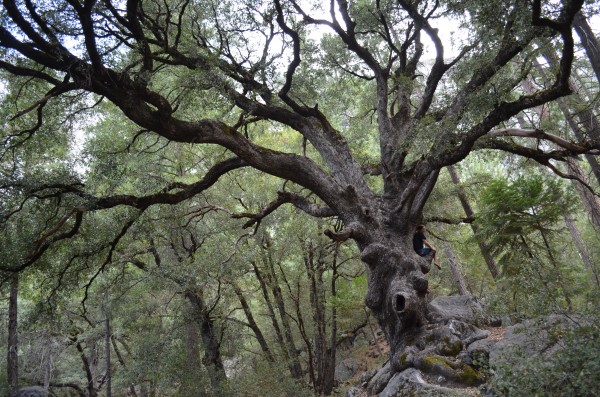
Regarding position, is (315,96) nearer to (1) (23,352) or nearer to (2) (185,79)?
(2) (185,79)

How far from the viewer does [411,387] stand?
5430 millimetres

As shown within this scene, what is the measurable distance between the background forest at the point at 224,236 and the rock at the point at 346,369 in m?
0.81

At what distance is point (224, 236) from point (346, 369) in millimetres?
9593

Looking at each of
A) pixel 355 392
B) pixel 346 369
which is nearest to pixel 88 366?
pixel 346 369

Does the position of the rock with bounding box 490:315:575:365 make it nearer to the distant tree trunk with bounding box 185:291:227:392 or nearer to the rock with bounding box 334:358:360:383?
the distant tree trunk with bounding box 185:291:227:392

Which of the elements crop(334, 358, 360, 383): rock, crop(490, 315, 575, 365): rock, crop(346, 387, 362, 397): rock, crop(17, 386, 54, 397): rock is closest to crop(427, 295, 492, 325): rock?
crop(490, 315, 575, 365): rock

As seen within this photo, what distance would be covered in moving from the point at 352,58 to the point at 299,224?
5128mm

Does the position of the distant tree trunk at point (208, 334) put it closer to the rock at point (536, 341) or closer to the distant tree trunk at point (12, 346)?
the distant tree trunk at point (12, 346)

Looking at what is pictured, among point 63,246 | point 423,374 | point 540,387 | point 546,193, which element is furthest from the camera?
point 546,193

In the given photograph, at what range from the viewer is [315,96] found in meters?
9.51

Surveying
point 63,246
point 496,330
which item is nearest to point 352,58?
point 496,330

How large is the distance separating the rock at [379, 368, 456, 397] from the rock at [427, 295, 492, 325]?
4.02 ft

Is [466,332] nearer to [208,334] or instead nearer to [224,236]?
[224,236]

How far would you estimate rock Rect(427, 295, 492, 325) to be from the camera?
6793 mm
